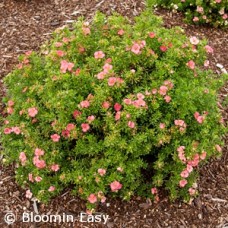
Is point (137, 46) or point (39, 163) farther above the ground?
point (137, 46)

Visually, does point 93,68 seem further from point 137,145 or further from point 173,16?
point 173,16

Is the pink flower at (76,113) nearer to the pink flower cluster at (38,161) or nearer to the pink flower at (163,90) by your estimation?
the pink flower cluster at (38,161)

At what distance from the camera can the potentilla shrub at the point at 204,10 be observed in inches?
221

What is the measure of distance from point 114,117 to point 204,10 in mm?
3031

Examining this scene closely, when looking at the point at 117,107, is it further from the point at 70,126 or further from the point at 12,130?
the point at 12,130

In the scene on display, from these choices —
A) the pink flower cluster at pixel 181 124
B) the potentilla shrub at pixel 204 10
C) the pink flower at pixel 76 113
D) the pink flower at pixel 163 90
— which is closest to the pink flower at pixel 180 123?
the pink flower cluster at pixel 181 124

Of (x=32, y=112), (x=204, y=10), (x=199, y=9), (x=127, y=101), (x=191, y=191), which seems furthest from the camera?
(x=204, y=10)

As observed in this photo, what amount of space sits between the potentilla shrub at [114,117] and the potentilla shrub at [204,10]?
2.01 meters

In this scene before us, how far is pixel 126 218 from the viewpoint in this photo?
3.75m

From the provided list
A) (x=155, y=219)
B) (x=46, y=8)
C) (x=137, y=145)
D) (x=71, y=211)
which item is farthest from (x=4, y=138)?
(x=46, y=8)

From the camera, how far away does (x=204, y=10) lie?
18.7 feet

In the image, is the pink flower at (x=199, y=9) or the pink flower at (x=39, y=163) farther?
the pink flower at (x=199, y=9)

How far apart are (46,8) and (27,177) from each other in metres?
2.94

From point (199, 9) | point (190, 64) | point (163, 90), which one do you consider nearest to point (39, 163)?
point (163, 90)
